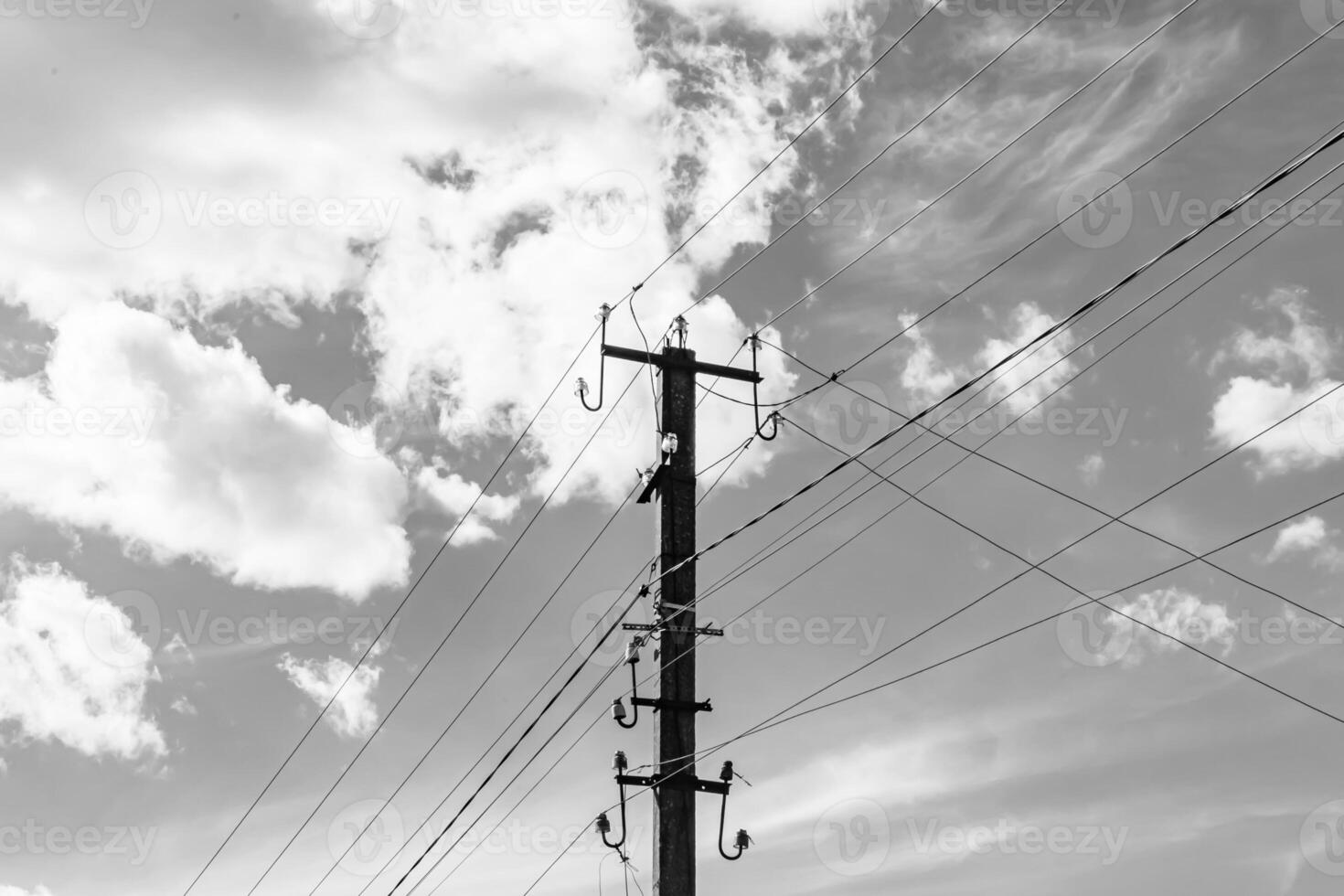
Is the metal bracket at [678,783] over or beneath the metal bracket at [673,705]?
beneath

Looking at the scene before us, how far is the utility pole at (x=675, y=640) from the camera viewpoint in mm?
11688

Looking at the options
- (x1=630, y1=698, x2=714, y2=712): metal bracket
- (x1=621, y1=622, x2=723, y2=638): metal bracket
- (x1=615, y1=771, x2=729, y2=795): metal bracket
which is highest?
(x1=621, y1=622, x2=723, y2=638): metal bracket

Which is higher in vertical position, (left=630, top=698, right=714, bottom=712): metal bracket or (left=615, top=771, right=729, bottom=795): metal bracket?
(left=630, top=698, right=714, bottom=712): metal bracket

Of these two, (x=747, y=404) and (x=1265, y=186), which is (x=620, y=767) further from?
(x=1265, y=186)

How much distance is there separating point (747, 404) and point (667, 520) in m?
1.80

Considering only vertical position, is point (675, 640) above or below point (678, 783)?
above

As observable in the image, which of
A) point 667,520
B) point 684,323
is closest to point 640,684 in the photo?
point 667,520

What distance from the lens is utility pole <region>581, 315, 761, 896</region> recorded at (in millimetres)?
11688

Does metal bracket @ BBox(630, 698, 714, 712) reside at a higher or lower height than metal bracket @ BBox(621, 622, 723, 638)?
lower

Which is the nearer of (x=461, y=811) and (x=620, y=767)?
(x=620, y=767)

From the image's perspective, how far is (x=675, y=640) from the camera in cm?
1249

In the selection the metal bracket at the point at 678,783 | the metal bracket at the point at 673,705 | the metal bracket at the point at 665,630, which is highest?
the metal bracket at the point at 665,630

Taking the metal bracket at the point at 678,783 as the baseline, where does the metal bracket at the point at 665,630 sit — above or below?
above

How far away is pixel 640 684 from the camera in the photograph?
1255 cm
